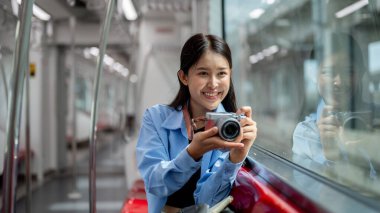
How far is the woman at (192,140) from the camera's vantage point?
106 cm

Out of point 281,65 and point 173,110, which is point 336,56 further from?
point 281,65

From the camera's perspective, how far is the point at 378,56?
1.89 meters

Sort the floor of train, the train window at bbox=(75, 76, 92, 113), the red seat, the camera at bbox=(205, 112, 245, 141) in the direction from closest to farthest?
the camera at bbox=(205, 112, 245, 141) → the red seat → the floor of train → the train window at bbox=(75, 76, 92, 113)

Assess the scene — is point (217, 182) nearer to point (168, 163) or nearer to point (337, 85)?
point (168, 163)

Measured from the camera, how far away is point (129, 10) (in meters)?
4.52

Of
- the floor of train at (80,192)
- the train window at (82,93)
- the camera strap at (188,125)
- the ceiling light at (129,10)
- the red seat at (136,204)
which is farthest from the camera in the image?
the train window at (82,93)

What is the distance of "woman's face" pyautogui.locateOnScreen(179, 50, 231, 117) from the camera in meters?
1.16

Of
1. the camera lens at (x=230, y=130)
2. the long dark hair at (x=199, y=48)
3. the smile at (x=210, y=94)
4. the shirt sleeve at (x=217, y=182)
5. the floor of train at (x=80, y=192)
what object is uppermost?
the long dark hair at (x=199, y=48)

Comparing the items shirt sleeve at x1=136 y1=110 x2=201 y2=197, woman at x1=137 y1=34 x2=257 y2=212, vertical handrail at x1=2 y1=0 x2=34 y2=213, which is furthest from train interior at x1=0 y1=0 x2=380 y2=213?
shirt sleeve at x1=136 y1=110 x2=201 y2=197

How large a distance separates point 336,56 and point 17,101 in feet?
3.91

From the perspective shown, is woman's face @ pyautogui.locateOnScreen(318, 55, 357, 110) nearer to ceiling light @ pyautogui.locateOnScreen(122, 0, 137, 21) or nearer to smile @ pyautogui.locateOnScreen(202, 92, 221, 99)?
smile @ pyautogui.locateOnScreen(202, 92, 221, 99)

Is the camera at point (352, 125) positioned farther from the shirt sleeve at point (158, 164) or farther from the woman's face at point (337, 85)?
the shirt sleeve at point (158, 164)

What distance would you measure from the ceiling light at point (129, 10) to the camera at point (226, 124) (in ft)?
10.7

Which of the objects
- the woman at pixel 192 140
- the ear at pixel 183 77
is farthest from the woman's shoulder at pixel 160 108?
the ear at pixel 183 77
